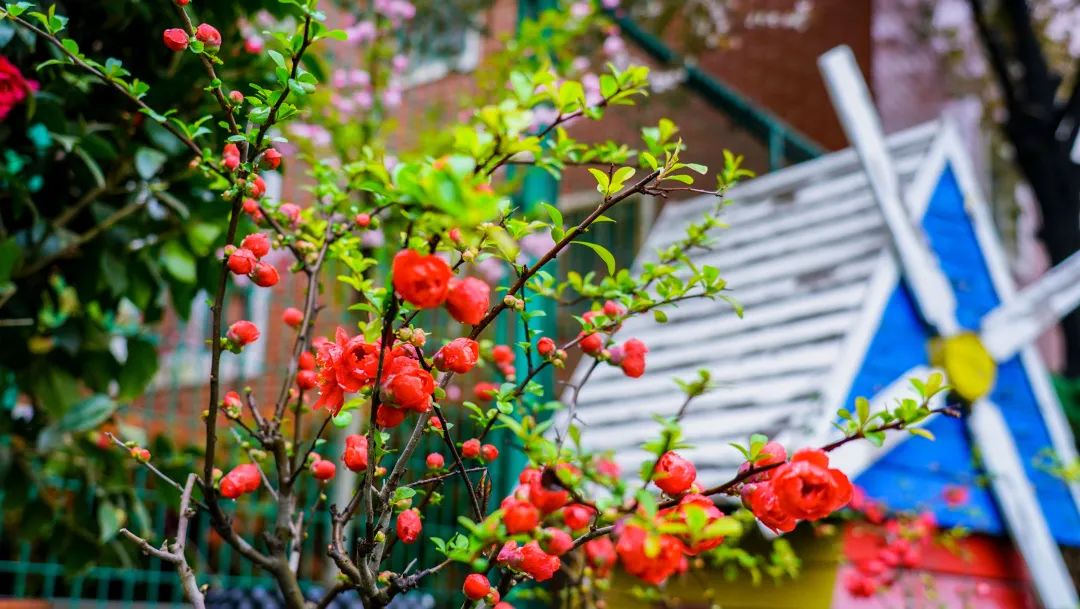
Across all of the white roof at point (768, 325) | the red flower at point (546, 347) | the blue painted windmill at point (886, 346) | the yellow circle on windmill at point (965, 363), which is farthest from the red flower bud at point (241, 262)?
A: the yellow circle on windmill at point (965, 363)

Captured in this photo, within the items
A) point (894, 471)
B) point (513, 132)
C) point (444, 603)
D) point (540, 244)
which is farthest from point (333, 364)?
point (540, 244)

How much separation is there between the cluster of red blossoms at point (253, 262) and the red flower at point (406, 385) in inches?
7.2

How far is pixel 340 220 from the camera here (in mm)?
1502

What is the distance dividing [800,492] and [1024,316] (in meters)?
2.39

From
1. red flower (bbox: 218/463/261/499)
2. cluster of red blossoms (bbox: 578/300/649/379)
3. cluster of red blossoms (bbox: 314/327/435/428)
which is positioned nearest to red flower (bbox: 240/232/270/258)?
cluster of red blossoms (bbox: 314/327/435/428)

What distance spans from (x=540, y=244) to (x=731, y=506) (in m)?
1.90

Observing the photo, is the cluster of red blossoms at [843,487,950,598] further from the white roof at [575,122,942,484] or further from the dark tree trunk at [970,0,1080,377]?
the dark tree trunk at [970,0,1080,377]

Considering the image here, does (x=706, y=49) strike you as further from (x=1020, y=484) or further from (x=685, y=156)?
(x=1020, y=484)

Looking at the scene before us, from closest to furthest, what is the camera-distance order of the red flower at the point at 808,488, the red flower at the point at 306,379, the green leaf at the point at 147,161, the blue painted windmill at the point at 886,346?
the red flower at the point at 808,488, the red flower at the point at 306,379, the green leaf at the point at 147,161, the blue painted windmill at the point at 886,346

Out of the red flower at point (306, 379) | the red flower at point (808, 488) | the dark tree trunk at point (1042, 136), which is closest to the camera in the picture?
the red flower at point (808, 488)

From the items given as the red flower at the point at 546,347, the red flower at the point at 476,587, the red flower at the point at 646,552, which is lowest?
the red flower at the point at 646,552

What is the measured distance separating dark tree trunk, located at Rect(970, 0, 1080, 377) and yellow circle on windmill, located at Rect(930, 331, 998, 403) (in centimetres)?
282

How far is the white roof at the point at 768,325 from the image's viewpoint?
2516mm

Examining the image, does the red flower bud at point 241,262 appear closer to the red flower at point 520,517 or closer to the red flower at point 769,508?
the red flower at point 520,517
